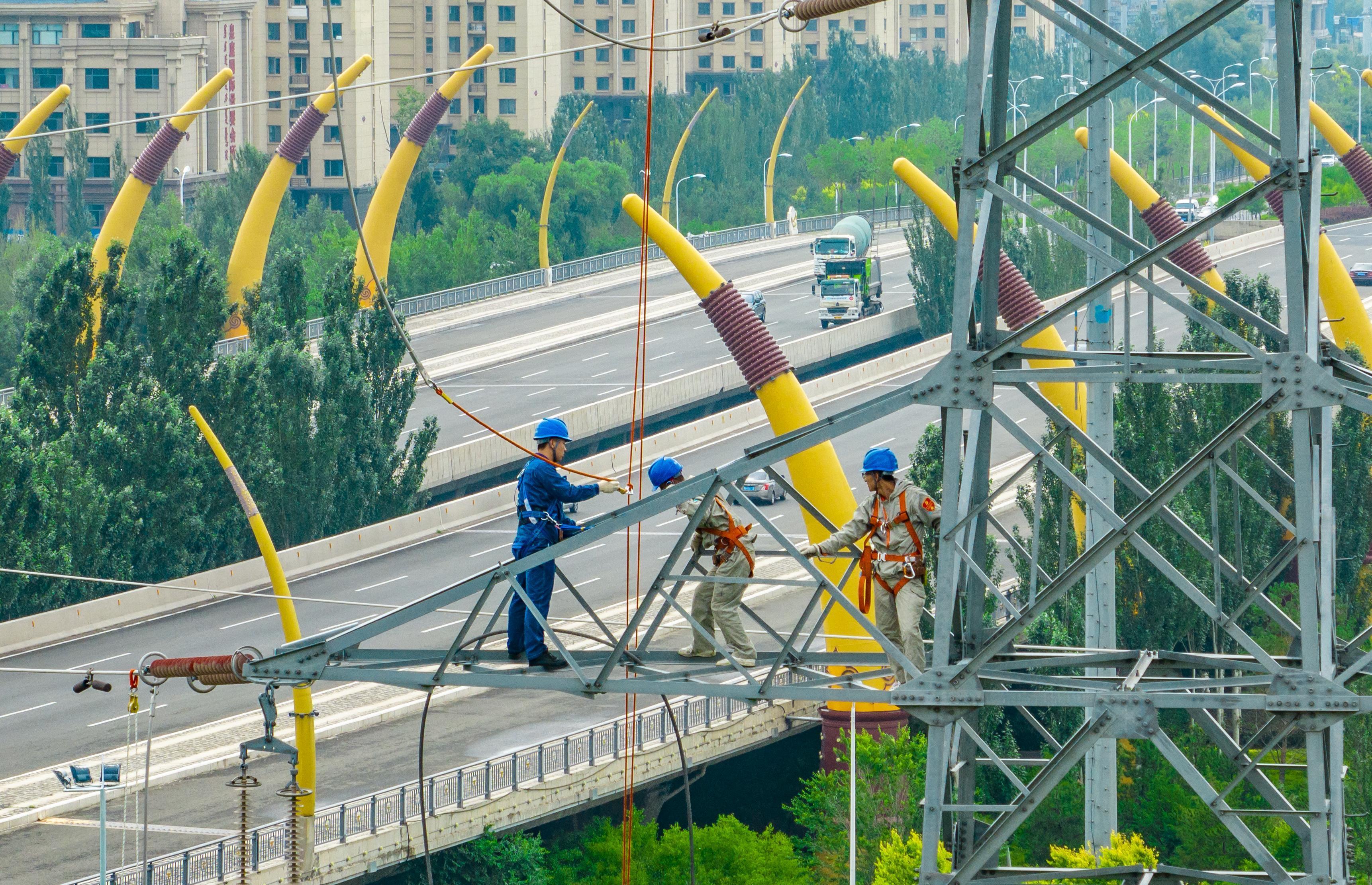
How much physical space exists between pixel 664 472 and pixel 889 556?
210cm

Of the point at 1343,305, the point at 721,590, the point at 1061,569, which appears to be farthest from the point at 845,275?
the point at 1061,569

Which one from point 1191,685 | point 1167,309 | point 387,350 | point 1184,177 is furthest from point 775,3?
point 1191,685

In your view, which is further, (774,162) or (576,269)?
(774,162)

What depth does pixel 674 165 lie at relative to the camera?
118625 mm

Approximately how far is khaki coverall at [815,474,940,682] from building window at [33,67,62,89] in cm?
11896

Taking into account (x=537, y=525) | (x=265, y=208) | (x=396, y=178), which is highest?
(x=396, y=178)

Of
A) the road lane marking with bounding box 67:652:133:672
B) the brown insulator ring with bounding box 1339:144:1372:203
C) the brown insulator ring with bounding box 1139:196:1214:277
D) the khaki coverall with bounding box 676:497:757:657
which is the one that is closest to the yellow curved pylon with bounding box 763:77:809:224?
the brown insulator ring with bounding box 1339:144:1372:203

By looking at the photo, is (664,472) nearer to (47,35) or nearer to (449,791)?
(449,791)

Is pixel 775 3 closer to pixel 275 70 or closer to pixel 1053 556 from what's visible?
pixel 275 70

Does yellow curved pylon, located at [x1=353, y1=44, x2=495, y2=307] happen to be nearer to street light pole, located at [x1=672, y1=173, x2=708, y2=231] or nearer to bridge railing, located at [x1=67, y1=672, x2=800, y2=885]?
street light pole, located at [x1=672, y1=173, x2=708, y2=231]

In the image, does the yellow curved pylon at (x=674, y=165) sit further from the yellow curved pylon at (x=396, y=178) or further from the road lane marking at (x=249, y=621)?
the road lane marking at (x=249, y=621)

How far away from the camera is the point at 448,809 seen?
39375 mm

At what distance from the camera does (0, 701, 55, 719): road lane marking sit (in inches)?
1797

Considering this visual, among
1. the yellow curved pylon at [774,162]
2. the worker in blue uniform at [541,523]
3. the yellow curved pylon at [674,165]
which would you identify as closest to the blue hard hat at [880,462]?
the worker in blue uniform at [541,523]
